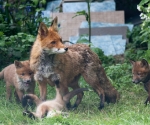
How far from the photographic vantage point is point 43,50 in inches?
310

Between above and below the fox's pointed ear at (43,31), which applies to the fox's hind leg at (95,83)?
below

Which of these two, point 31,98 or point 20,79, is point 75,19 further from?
point 31,98

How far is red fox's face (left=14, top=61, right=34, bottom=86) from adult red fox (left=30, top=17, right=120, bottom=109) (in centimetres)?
40

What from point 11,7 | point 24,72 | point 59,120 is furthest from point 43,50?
point 11,7

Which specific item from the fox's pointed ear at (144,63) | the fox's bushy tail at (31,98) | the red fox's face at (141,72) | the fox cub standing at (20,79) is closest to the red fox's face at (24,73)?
the fox cub standing at (20,79)

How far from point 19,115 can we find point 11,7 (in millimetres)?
5691

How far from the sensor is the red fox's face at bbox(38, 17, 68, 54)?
25.4 feet

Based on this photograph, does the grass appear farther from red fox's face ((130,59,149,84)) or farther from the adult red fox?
red fox's face ((130,59,149,84))

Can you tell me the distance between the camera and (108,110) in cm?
825

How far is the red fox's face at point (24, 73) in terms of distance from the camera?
28.0 feet

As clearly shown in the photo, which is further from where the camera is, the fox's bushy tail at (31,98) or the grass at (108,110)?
the fox's bushy tail at (31,98)

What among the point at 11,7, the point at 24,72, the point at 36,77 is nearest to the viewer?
the point at 36,77

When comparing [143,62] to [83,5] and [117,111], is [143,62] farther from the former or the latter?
[83,5]

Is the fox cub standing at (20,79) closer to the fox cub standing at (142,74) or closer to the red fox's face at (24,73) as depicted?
the red fox's face at (24,73)
